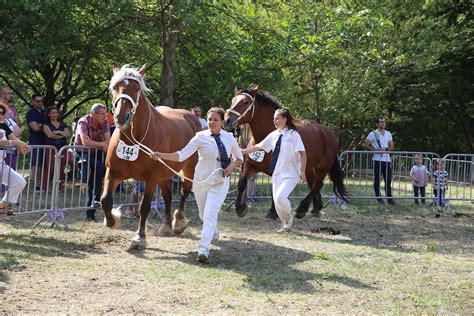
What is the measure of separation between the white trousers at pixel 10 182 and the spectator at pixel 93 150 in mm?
1914

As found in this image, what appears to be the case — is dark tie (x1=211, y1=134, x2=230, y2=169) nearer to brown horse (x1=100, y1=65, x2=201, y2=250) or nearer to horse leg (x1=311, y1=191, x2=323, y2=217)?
brown horse (x1=100, y1=65, x2=201, y2=250)

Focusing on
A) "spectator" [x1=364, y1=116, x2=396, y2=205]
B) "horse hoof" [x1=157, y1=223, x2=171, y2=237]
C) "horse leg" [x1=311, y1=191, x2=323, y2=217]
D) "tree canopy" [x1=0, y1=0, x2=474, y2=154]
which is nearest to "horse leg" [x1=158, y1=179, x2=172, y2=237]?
"horse hoof" [x1=157, y1=223, x2=171, y2=237]

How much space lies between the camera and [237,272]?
23.1 feet

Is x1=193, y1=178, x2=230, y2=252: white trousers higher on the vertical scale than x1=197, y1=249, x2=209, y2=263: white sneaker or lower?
higher

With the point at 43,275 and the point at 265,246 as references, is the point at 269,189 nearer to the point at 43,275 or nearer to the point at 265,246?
the point at 265,246

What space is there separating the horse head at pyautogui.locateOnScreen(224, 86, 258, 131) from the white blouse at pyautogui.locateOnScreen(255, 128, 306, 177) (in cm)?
112

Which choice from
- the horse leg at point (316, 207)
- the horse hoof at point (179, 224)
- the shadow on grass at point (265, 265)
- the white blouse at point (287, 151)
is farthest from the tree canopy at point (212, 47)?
the shadow on grass at point (265, 265)

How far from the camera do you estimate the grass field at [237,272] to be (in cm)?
572

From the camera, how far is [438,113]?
31.6m

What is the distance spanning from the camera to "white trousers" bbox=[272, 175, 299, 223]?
9.73 m

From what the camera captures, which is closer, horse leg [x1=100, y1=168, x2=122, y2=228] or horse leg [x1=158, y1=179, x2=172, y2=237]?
horse leg [x1=100, y1=168, x2=122, y2=228]

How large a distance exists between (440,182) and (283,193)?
6613 mm

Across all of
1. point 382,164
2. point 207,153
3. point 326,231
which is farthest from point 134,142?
point 382,164

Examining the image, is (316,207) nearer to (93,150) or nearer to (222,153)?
(93,150)
